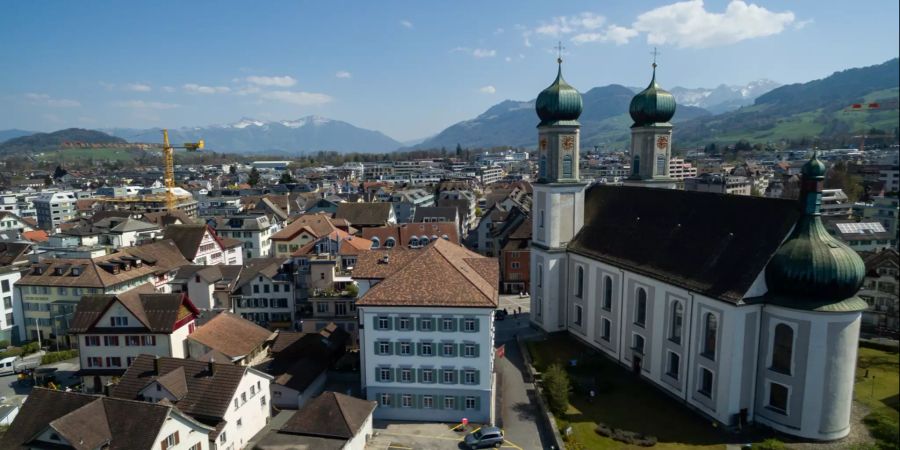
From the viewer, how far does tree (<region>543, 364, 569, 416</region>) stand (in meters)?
35.6

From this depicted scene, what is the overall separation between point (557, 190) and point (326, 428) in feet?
91.6

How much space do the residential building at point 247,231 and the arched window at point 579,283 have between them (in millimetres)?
53203

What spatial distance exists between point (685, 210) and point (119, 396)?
41386 mm

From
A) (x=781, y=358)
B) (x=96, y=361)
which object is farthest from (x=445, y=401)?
(x=96, y=361)

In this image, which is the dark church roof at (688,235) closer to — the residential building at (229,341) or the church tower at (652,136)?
the church tower at (652,136)

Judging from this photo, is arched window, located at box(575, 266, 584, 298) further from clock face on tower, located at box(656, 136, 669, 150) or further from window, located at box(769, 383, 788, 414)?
window, located at box(769, 383, 788, 414)

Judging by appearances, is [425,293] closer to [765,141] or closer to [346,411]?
[346,411]

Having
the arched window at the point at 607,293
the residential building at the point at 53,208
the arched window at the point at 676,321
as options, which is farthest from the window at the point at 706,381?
the residential building at the point at 53,208

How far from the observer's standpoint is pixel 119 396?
35.9m

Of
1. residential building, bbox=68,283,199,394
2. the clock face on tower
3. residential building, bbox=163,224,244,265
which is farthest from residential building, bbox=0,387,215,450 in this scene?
the clock face on tower

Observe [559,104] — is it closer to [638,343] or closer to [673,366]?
[638,343]

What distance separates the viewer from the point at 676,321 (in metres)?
37.9

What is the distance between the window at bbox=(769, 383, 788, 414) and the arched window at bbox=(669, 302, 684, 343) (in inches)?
243

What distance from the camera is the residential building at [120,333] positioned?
43625 millimetres
